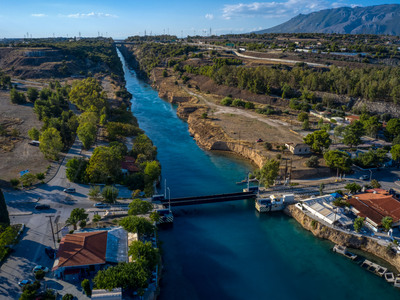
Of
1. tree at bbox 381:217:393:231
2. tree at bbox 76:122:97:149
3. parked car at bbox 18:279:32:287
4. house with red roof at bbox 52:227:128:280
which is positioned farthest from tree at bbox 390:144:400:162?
parked car at bbox 18:279:32:287

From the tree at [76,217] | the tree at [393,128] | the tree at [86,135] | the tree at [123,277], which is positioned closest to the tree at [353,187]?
the tree at [393,128]

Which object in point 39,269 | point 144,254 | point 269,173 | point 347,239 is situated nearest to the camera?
point 39,269

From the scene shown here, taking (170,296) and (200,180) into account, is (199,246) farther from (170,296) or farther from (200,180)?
(200,180)

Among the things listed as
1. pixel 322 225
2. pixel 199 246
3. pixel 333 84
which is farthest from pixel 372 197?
pixel 333 84

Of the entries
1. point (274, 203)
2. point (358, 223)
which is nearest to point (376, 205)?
point (358, 223)

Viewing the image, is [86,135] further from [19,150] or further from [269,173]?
[269,173]
